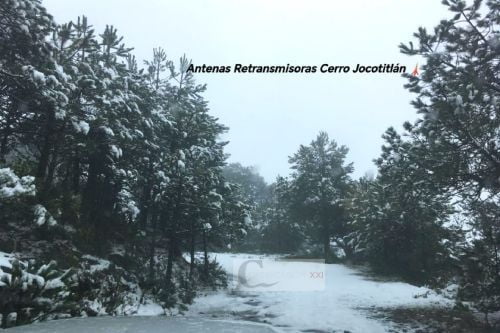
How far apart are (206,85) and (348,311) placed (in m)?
13.7

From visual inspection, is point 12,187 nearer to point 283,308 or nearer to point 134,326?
point 134,326

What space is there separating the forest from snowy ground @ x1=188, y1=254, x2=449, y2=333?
52.9 inches

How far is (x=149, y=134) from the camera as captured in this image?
54.1 ft

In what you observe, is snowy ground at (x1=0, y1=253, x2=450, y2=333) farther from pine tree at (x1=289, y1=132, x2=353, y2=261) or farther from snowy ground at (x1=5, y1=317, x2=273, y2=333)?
pine tree at (x1=289, y1=132, x2=353, y2=261)

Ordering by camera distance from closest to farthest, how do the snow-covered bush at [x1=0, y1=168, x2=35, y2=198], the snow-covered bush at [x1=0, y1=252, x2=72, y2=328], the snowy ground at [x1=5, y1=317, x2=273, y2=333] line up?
the snowy ground at [x1=5, y1=317, x2=273, y2=333]
the snow-covered bush at [x1=0, y1=252, x2=72, y2=328]
the snow-covered bush at [x1=0, y1=168, x2=35, y2=198]

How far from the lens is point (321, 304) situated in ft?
49.4

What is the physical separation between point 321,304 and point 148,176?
8.55m

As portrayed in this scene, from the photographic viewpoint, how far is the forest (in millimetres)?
9953

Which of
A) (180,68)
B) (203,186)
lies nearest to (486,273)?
(203,186)

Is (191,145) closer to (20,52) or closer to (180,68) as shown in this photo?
(180,68)

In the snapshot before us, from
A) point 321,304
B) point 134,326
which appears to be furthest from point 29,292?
point 321,304

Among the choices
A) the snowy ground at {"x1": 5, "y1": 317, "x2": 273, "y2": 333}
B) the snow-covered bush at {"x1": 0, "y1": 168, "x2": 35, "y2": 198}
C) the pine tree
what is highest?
the pine tree

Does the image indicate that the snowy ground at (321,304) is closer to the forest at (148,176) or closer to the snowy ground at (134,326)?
the forest at (148,176)

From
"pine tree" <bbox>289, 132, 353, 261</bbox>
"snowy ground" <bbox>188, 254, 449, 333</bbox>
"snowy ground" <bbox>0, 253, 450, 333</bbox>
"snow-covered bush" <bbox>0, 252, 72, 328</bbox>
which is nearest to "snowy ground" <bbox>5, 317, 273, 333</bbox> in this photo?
"snowy ground" <bbox>0, 253, 450, 333</bbox>
